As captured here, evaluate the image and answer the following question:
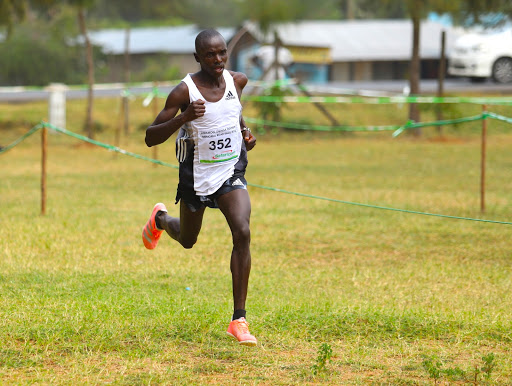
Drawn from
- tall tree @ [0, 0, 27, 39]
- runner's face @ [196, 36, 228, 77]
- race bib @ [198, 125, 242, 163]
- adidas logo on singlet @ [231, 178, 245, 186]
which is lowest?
adidas logo on singlet @ [231, 178, 245, 186]

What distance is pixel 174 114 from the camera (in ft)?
18.0

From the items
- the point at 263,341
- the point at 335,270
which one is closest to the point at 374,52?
the point at 335,270

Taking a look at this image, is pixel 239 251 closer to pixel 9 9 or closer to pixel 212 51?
pixel 212 51

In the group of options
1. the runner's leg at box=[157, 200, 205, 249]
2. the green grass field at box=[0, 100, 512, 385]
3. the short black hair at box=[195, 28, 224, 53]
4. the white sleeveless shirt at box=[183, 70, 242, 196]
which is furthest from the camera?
the runner's leg at box=[157, 200, 205, 249]

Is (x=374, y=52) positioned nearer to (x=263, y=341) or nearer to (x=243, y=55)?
(x=243, y=55)

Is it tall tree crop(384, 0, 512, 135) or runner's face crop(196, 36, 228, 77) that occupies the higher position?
tall tree crop(384, 0, 512, 135)

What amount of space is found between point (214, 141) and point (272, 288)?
2180 millimetres

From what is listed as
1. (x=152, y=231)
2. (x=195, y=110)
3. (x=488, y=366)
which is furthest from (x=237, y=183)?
(x=488, y=366)

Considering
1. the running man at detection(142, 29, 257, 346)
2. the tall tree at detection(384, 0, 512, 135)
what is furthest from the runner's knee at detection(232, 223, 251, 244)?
the tall tree at detection(384, 0, 512, 135)

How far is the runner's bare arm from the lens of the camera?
534cm

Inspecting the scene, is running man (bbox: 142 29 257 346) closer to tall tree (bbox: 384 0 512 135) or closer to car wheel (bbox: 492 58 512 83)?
tall tree (bbox: 384 0 512 135)

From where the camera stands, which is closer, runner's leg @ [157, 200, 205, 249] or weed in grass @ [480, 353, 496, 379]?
weed in grass @ [480, 353, 496, 379]

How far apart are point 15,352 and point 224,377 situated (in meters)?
1.41

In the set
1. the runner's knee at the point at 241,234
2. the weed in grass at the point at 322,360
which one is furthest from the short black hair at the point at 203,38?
the weed in grass at the point at 322,360
